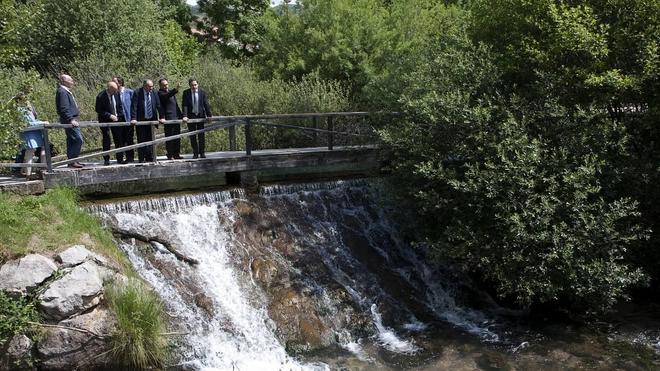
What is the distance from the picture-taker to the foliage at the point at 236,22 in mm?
30375

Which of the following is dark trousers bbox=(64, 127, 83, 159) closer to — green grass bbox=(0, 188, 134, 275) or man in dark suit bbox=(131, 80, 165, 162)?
green grass bbox=(0, 188, 134, 275)

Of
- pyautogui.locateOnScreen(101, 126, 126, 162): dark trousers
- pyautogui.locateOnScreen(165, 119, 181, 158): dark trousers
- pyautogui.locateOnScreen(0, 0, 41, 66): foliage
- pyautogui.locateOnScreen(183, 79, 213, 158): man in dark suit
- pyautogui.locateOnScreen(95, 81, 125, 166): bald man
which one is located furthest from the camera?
pyautogui.locateOnScreen(183, 79, 213, 158): man in dark suit

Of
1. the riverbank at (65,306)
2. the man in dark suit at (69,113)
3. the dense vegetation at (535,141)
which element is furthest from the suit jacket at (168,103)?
the riverbank at (65,306)

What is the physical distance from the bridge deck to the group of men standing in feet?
1.22

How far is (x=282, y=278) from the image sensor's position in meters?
10.7

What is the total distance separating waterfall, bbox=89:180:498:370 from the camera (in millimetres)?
9453

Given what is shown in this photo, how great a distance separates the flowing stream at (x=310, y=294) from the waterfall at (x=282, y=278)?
0.8 inches

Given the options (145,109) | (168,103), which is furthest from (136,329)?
(168,103)

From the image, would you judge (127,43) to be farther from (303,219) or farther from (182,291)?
(182,291)

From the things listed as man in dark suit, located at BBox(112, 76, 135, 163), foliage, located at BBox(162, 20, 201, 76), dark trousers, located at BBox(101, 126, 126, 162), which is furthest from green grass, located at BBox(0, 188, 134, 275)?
foliage, located at BBox(162, 20, 201, 76)

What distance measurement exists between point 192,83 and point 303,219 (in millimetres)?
3481

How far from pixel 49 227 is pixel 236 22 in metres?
23.8

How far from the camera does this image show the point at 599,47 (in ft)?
34.8

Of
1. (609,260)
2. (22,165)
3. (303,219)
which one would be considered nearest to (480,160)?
(609,260)
